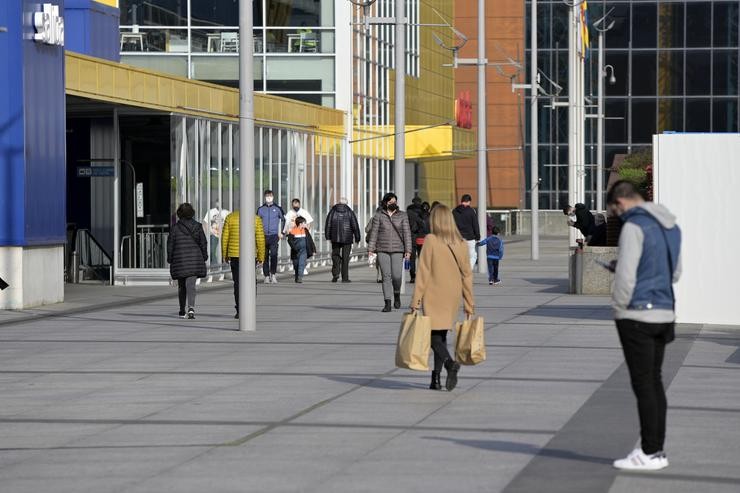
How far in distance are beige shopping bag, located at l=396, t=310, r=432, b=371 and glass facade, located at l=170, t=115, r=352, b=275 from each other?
19950mm

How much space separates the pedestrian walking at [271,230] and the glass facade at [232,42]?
14.0 meters

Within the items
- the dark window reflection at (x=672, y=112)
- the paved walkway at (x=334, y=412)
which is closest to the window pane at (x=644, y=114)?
the dark window reflection at (x=672, y=112)

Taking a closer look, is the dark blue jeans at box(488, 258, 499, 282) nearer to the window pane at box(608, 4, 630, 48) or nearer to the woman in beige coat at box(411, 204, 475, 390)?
the woman in beige coat at box(411, 204, 475, 390)

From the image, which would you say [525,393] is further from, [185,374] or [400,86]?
[400,86]

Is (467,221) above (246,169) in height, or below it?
below

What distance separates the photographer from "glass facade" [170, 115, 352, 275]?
1313 inches

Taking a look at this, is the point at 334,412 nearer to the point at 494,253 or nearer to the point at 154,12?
the point at 494,253

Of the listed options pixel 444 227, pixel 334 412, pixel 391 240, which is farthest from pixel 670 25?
pixel 334 412

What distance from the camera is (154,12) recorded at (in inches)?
1896

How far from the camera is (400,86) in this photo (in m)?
30.2

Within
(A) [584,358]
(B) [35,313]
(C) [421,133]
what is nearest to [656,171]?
(A) [584,358]

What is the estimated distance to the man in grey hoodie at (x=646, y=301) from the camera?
9.19 meters

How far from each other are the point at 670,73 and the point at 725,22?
402 cm

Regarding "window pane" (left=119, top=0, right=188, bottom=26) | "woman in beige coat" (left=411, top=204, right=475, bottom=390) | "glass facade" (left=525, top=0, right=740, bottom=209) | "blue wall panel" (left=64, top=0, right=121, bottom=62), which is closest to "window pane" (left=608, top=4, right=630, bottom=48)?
"glass facade" (left=525, top=0, right=740, bottom=209)
